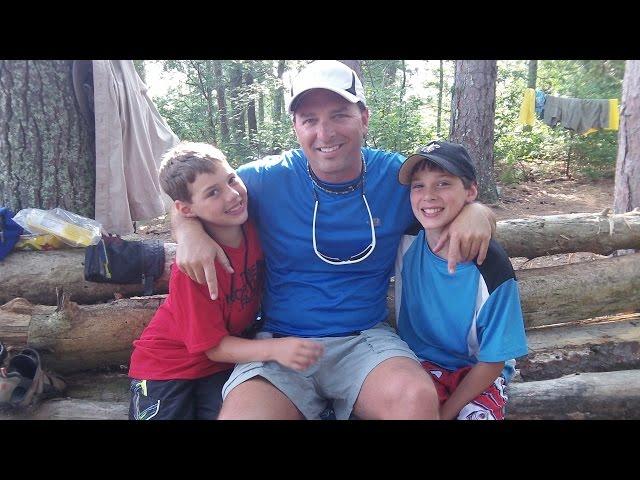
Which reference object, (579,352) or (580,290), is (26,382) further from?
(580,290)

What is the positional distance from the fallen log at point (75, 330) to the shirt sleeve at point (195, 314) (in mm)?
1021

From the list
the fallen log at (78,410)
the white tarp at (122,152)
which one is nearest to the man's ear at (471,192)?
the fallen log at (78,410)

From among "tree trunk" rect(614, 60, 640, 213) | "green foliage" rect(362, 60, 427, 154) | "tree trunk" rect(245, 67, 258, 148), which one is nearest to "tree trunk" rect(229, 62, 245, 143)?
"tree trunk" rect(245, 67, 258, 148)

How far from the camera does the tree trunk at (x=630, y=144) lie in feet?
18.5

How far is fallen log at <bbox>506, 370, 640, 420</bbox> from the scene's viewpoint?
11.3ft

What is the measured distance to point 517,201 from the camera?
38.0 feet

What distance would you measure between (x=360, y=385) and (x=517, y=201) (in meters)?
9.97

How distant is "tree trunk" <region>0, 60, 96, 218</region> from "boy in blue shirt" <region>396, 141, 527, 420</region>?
8.74 feet

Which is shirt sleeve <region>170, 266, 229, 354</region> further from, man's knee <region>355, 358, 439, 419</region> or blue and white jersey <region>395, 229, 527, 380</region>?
blue and white jersey <region>395, 229, 527, 380</region>

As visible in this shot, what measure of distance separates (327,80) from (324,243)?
862 millimetres
